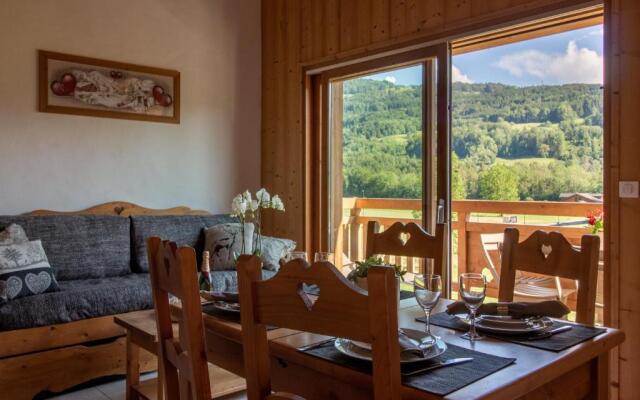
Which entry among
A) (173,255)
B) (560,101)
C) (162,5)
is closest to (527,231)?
(560,101)

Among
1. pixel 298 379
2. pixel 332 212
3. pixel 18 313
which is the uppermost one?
pixel 332 212

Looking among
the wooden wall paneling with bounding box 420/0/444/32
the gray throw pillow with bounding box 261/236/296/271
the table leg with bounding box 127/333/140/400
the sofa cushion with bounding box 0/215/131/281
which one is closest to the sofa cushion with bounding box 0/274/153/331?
the sofa cushion with bounding box 0/215/131/281

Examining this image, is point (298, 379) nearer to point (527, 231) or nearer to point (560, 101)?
point (560, 101)

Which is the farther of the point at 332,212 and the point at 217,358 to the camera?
the point at 332,212

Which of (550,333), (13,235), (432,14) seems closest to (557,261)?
(550,333)

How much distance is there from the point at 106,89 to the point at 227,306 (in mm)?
3046

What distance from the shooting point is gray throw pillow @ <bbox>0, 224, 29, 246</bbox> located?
3.37m

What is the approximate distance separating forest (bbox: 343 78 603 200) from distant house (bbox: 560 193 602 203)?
0.05 meters

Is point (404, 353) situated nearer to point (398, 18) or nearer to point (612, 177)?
point (612, 177)

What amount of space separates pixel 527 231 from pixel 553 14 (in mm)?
2157

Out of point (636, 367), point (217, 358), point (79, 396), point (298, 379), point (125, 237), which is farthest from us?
point (125, 237)

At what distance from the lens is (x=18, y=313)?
2902 mm

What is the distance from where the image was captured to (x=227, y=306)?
5.86 ft

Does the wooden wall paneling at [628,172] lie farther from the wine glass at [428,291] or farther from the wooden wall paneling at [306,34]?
the wooden wall paneling at [306,34]
